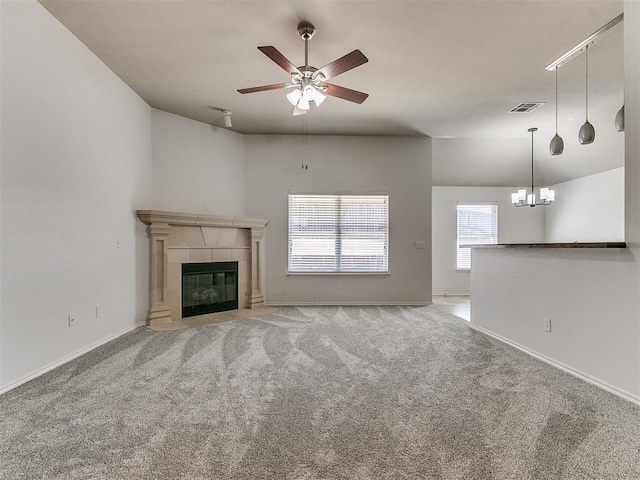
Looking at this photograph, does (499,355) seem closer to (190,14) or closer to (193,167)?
(190,14)

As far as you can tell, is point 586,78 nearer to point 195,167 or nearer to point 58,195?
point 195,167

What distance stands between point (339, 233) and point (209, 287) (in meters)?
2.47

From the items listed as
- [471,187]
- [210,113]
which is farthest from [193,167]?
[471,187]

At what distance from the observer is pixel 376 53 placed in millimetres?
3453

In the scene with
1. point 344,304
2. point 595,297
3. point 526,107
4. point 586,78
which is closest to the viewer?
point 595,297

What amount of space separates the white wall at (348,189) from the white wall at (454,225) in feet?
5.51

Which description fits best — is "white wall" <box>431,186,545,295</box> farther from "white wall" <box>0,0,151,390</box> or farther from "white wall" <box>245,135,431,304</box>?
"white wall" <box>0,0,151,390</box>

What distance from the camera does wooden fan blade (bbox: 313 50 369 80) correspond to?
8.55 ft

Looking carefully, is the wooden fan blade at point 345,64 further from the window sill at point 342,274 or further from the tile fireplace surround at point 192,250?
the window sill at point 342,274

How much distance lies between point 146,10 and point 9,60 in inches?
43.4

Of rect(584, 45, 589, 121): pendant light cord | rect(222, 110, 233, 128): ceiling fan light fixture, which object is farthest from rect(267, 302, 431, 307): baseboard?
rect(584, 45, 589, 121): pendant light cord

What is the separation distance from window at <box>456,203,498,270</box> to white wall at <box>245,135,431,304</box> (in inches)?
80.5

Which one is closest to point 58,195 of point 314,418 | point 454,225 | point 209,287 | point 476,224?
point 209,287

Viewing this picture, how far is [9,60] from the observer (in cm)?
253
